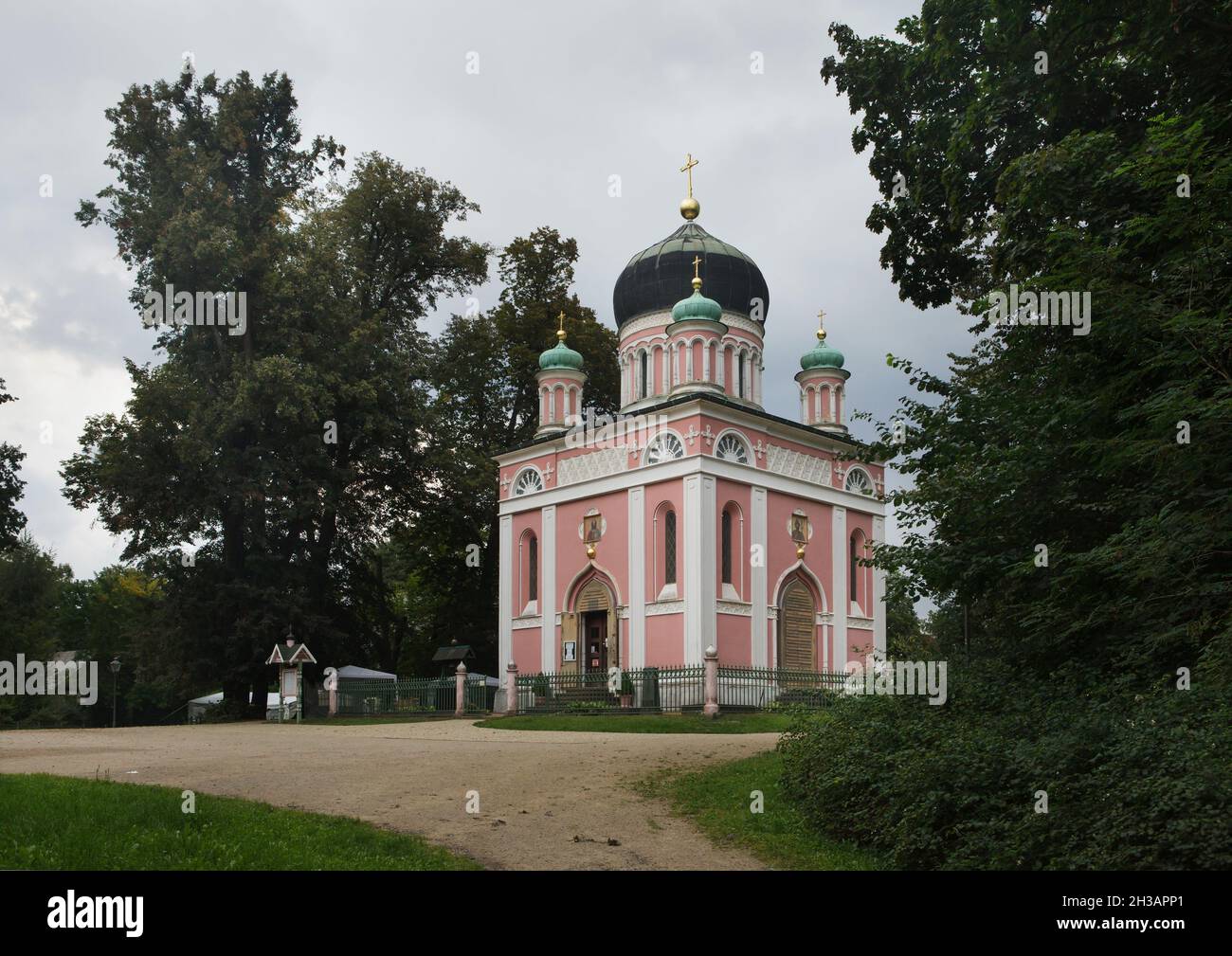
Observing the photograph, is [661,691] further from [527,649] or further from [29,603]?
[29,603]

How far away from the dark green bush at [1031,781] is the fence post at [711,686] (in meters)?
12.0

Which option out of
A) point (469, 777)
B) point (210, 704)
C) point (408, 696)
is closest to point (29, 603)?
point (210, 704)

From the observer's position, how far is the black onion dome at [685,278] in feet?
115

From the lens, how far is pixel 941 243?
15562mm

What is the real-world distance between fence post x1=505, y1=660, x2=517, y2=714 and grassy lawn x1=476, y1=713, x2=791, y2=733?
1.52 m

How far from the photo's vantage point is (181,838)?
746 centimetres

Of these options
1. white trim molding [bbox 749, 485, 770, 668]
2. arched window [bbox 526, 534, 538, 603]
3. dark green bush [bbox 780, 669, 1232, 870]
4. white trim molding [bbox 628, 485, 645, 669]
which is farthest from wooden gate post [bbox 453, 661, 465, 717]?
dark green bush [bbox 780, 669, 1232, 870]

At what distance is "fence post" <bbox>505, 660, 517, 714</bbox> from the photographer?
2522 centimetres

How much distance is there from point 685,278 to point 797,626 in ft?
36.6

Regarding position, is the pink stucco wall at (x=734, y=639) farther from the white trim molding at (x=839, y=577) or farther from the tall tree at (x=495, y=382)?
the tall tree at (x=495, y=382)

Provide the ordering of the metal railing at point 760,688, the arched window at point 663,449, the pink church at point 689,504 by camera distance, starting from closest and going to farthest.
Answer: the metal railing at point 760,688 → the pink church at point 689,504 → the arched window at point 663,449

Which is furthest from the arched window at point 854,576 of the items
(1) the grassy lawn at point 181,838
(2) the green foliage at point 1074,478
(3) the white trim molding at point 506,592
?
(1) the grassy lawn at point 181,838

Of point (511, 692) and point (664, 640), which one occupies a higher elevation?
point (664, 640)

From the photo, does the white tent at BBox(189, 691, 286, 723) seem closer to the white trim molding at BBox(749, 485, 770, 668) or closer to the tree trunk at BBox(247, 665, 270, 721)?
the tree trunk at BBox(247, 665, 270, 721)
